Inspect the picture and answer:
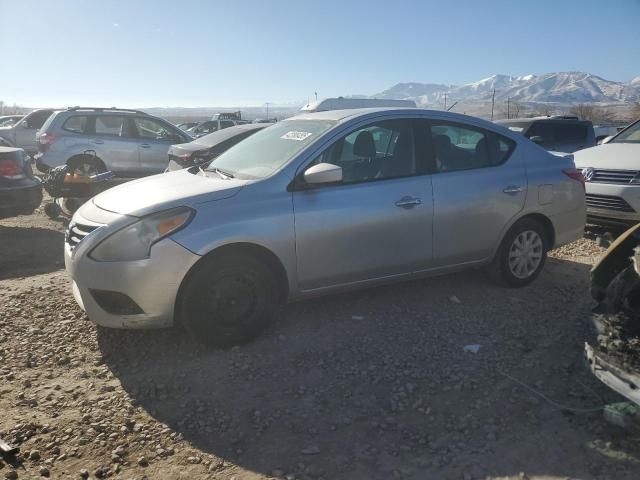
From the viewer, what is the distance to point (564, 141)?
11352 mm

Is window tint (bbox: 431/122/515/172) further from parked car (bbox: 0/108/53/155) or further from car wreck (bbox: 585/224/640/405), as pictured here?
parked car (bbox: 0/108/53/155)

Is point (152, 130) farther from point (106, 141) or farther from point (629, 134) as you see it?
point (629, 134)

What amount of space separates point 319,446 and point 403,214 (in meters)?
2.08

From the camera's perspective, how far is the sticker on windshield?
174 inches

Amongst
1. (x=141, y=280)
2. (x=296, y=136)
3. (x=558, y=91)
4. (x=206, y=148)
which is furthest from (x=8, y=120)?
(x=558, y=91)

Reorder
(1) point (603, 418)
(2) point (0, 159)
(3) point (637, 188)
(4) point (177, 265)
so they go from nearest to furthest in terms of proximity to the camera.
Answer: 1. (1) point (603, 418)
2. (4) point (177, 265)
3. (3) point (637, 188)
4. (2) point (0, 159)

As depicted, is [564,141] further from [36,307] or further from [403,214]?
[36,307]

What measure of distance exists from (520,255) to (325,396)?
8.84 feet

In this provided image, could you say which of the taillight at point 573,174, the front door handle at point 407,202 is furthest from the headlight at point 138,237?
the taillight at point 573,174

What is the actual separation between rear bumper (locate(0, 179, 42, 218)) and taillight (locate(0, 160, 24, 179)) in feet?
0.48

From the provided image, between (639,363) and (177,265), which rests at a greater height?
(177,265)

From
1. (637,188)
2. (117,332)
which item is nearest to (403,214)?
(117,332)

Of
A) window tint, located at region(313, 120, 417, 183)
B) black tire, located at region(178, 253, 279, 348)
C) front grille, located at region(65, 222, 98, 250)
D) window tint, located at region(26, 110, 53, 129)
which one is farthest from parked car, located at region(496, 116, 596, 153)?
window tint, located at region(26, 110, 53, 129)

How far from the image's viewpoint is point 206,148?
8.41 metres
